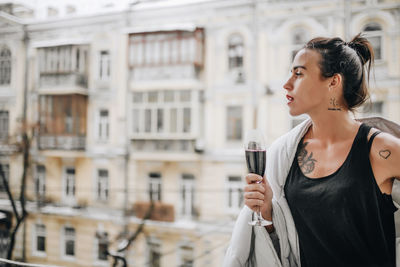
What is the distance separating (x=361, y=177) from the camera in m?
0.64

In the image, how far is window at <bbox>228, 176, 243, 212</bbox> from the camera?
3.60 m

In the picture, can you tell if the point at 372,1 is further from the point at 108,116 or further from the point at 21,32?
the point at 21,32

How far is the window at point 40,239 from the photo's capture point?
4.16 metres

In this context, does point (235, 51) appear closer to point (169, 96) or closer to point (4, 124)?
point (169, 96)

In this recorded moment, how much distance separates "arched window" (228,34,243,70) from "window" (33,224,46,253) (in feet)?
9.48

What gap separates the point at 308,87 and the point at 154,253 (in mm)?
3637

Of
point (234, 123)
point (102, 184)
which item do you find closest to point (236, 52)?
point (234, 123)

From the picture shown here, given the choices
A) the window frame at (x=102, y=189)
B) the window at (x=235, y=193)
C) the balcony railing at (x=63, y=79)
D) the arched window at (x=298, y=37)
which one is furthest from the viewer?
the window frame at (x=102, y=189)

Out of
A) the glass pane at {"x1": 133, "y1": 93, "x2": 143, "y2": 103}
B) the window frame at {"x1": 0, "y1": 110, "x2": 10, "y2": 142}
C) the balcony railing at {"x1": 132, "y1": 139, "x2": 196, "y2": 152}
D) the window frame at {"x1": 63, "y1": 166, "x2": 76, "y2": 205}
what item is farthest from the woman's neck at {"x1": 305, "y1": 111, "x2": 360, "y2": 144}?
the window frame at {"x1": 0, "y1": 110, "x2": 10, "y2": 142}

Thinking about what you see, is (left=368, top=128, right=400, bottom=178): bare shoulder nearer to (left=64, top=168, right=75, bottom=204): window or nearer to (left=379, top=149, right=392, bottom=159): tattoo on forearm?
(left=379, top=149, right=392, bottom=159): tattoo on forearm

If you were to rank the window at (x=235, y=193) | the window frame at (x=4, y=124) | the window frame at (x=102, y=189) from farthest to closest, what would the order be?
1. the window frame at (x=4, y=124)
2. the window frame at (x=102, y=189)
3. the window at (x=235, y=193)

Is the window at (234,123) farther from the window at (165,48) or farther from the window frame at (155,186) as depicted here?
the window frame at (155,186)

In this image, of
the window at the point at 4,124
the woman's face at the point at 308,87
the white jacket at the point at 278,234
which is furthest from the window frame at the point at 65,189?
the woman's face at the point at 308,87

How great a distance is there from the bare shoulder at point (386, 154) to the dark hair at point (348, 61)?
0.11 meters
